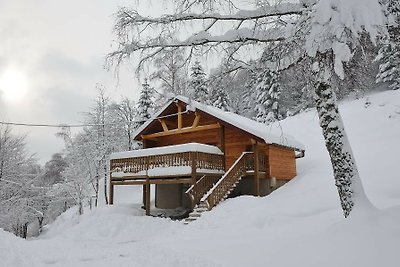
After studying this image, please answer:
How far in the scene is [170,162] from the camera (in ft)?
56.1

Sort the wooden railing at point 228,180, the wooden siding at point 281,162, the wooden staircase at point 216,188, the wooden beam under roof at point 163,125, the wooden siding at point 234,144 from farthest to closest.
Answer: the wooden beam under roof at point 163,125 → the wooden siding at point 234,144 → the wooden siding at point 281,162 → the wooden railing at point 228,180 → the wooden staircase at point 216,188

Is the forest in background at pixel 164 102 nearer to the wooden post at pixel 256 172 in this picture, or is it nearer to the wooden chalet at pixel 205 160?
the wooden chalet at pixel 205 160

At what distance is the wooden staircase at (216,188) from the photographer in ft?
47.7

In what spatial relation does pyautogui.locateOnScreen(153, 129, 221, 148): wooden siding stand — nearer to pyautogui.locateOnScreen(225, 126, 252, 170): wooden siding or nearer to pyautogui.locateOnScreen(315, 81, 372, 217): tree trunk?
pyautogui.locateOnScreen(225, 126, 252, 170): wooden siding

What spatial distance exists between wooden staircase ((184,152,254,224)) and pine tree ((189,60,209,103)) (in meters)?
7.30

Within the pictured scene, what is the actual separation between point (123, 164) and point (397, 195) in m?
13.1

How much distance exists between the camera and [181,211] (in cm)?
1989

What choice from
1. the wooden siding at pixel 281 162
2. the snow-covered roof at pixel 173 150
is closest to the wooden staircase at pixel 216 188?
the wooden siding at pixel 281 162

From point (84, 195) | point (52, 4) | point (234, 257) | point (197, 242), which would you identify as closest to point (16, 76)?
point (52, 4)

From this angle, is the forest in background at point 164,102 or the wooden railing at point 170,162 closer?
the forest in background at point 164,102

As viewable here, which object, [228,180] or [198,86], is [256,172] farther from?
[198,86]

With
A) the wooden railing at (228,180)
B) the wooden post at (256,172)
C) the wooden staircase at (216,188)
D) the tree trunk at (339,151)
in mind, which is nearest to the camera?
the tree trunk at (339,151)

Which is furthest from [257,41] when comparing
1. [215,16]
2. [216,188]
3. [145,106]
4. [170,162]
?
[145,106]

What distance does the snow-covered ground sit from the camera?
5977 millimetres
